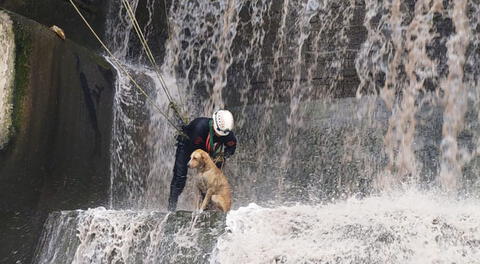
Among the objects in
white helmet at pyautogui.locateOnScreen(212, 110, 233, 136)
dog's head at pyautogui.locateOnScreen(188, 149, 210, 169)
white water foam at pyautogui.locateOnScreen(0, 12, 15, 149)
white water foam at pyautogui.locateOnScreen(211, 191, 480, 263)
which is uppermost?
white water foam at pyautogui.locateOnScreen(0, 12, 15, 149)

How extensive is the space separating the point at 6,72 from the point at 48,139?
0.78 meters

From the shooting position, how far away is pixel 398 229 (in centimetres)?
491

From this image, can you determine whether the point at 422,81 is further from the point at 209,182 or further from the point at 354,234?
the point at 354,234

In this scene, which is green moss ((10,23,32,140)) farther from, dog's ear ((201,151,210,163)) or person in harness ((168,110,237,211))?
dog's ear ((201,151,210,163))

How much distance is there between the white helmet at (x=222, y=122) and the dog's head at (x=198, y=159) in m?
0.42

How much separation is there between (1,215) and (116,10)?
4314 mm

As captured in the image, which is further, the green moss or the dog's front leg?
the green moss

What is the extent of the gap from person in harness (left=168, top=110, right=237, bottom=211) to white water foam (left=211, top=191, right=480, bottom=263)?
1.67 metres

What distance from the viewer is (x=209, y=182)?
684cm

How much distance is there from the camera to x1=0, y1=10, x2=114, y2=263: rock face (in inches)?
270

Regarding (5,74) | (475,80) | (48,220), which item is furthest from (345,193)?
(5,74)

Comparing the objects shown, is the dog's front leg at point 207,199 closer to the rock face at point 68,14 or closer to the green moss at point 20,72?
the green moss at point 20,72

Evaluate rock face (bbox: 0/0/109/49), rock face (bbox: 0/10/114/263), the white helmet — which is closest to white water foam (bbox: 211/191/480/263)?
the white helmet

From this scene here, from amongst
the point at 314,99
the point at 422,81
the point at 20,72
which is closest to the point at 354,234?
the point at 20,72
